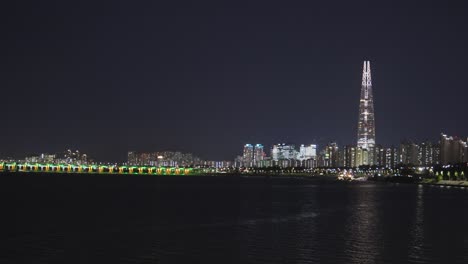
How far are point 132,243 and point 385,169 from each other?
567 ft

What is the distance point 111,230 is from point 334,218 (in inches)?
512

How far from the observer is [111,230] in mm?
28812

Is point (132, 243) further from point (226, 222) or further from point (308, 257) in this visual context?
point (226, 222)

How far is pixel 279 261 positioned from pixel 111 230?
1046 centimetres

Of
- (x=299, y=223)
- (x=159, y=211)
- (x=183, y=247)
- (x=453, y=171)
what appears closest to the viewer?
(x=183, y=247)

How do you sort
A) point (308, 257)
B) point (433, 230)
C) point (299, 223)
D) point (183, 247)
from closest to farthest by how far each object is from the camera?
1. point (308, 257)
2. point (183, 247)
3. point (433, 230)
4. point (299, 223)

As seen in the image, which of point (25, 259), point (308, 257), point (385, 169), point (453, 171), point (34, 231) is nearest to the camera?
point (25, 259)

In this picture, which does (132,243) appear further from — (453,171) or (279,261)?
(453,171)

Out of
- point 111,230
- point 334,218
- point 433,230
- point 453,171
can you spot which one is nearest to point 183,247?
point 111,230

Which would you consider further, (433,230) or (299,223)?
(299,223)

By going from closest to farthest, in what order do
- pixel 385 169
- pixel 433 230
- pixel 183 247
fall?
1. pixel 183 247
2. pixel 433 230
3. pixel 385 169

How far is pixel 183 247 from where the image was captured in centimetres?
2331

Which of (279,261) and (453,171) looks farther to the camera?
(453,171)

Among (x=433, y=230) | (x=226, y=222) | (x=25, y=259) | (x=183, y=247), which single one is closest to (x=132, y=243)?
(x=183, y=247)
